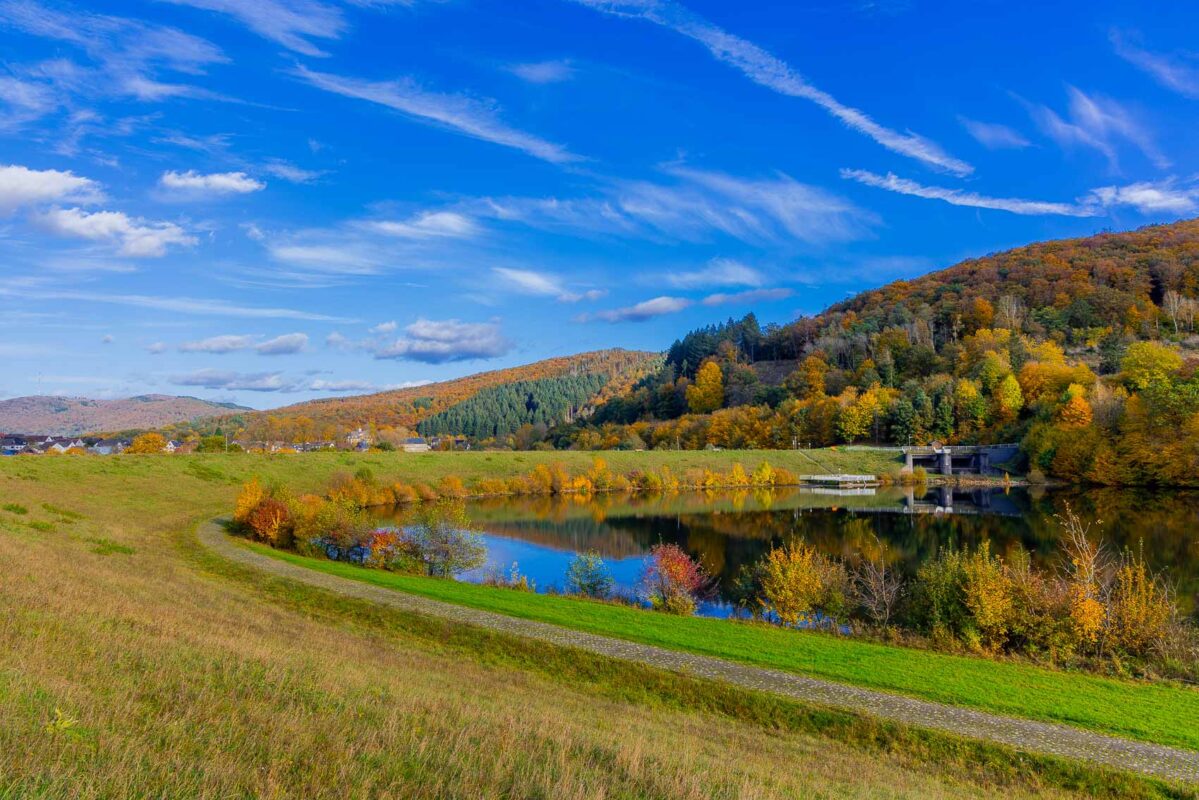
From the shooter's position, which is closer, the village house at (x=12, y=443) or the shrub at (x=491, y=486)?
the shrub at (x=491, y=486)

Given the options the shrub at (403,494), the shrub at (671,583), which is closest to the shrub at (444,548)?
the shrub at (671,583)

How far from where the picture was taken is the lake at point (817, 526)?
36.6m

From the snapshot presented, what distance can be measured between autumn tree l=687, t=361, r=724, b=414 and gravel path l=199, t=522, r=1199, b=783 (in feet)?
423

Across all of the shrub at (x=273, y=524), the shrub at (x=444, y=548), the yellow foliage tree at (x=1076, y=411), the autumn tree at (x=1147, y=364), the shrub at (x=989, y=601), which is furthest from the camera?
the yellow foliage tree at (x=1076, y=411)

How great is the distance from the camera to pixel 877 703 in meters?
14.0

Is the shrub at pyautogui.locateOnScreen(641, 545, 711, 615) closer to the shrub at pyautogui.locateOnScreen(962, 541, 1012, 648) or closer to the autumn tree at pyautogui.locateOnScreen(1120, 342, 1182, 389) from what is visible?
the shrub at pyautogui.locateOnScreen(962, 541, 1012, 648)

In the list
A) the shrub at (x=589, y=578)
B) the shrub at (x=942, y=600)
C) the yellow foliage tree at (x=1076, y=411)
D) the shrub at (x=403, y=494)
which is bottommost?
the shrub at (x=403, y=494)

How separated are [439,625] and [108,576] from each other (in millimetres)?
9121

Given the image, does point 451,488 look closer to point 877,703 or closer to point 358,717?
point 877,703

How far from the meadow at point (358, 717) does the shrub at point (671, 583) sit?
777cm

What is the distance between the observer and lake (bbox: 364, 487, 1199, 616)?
3662 centimetres

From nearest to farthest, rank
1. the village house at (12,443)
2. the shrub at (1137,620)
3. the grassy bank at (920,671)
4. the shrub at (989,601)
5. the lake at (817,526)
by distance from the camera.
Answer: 1. the grassy bank at (920,671)
2. the shrub at (1137,620)
3. the shrub at (989,601)
4. the lake at (817,526)
5. the village house at (12,443)

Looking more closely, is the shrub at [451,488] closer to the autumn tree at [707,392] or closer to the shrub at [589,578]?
the shrub at [589,578]

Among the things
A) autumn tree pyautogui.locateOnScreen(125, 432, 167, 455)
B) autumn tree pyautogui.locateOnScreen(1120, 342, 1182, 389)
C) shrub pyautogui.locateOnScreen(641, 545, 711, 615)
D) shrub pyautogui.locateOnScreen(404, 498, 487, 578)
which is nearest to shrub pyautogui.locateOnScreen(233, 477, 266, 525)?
shrub pyautogui.locateOnScreen(404, 498, 487, 578)
